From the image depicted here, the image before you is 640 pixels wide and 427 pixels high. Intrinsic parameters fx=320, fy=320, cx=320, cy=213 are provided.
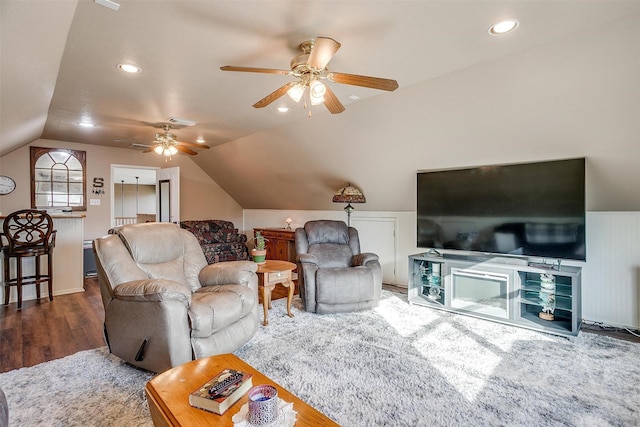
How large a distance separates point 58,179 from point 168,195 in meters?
1.86

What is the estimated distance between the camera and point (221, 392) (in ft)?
4.36

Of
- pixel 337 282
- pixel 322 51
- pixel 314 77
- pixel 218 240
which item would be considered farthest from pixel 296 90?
pixel 218 240

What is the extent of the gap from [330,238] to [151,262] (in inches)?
87.6

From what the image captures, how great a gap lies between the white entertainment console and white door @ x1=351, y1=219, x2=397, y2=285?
0.91 metres

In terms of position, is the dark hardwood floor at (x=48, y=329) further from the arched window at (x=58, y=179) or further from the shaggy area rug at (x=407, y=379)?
the arched window at (x=58, y=179)

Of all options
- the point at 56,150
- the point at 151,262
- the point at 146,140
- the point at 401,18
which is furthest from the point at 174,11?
the point at 56,150

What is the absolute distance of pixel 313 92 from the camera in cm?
224

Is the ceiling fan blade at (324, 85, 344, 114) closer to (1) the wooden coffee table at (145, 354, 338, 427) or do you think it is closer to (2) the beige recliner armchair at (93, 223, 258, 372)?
(2) the beige recliner armchair at (93, 223, 258, 372)

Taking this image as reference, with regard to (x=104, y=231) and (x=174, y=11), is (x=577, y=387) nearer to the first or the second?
(x=174, y=11)

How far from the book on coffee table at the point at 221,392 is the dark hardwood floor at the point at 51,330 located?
204 centimetres

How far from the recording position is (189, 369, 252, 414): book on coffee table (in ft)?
4.19

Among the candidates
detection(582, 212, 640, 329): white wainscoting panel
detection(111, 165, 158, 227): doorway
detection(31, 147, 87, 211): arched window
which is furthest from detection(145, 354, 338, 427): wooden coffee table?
detection(111, 165, 158, 227): doorway

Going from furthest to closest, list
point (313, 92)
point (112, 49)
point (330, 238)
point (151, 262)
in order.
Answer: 1. point (330, 238)
2. point (151, 262)
3. point (112, 49)
4. point (313, 92)

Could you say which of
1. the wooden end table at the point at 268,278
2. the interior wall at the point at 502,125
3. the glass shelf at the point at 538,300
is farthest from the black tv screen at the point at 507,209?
the wooden end table at the point at 268,278
